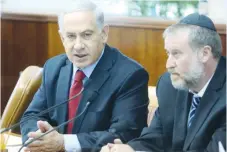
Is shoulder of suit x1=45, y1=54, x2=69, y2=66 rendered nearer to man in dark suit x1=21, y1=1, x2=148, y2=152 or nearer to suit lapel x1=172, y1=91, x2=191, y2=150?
man in dark suit x1=21, y1=1, x2=148, y2=152

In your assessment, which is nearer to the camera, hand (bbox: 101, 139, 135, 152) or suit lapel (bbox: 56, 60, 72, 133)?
hand (bbox: 101, 139, 135, 152)

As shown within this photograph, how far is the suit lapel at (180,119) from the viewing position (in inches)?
74.5

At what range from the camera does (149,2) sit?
3.15 meters

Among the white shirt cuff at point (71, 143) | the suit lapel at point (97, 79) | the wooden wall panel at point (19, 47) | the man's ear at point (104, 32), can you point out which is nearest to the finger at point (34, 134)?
the white shirt cuff at point (71, 143)

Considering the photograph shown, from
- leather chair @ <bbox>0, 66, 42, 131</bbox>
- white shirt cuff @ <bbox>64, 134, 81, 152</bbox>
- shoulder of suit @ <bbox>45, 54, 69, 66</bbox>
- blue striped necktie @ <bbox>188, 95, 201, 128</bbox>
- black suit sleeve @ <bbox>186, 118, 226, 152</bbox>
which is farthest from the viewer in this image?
leather chair @ <bbox>0, 66, 42, 131</bbox>

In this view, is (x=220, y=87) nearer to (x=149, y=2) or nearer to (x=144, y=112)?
(x=144, y=112)

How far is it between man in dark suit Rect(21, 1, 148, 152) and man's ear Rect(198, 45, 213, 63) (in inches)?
14.3

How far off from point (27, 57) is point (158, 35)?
2.79 ft

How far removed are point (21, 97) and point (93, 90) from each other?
1.70ft

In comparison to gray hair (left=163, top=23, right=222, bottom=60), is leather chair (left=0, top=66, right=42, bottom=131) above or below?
below

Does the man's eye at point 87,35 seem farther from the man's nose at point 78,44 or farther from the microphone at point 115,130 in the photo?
the microphone at point 115,130

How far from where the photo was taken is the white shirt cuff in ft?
6.51

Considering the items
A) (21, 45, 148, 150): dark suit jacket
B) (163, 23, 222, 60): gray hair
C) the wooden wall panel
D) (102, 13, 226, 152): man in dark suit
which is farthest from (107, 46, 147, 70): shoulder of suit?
the wooden wall panel

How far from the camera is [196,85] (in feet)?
6.09
